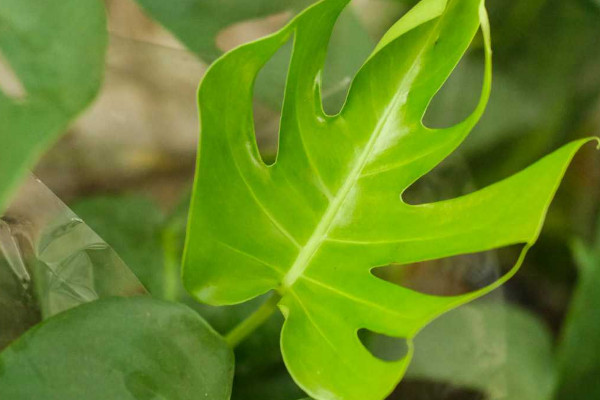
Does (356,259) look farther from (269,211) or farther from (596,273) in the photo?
(596,273)

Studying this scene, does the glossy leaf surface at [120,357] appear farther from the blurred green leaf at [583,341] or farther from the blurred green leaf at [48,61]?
the blurred green leaf at [583,341]

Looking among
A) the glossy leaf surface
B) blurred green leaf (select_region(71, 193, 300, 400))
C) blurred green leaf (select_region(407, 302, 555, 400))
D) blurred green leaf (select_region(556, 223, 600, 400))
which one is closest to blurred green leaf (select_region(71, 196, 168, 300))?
blurred green leaf (select_region(71, 193, 300, 400))

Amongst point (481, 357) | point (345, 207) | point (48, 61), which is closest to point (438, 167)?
point (481, 357)

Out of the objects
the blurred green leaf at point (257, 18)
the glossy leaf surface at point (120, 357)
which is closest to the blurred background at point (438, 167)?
the blurred green leaf at point (257, 18)

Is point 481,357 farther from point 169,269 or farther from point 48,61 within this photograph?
point 48,61

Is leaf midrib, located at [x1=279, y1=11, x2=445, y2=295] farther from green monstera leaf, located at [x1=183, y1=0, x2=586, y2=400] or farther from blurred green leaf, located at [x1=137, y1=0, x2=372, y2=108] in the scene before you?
blurred green leaf, located at [x1=137, y1=0, x2=372, y2=108]

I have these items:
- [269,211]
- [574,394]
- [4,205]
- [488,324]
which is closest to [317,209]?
[269,211]
